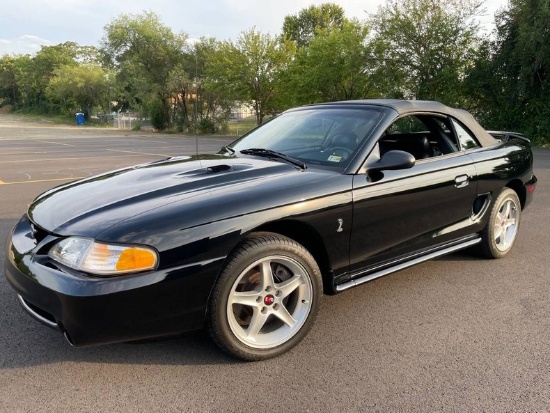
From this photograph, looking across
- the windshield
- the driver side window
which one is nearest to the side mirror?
the windshield

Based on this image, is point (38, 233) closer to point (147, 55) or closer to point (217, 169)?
point (217, 169)

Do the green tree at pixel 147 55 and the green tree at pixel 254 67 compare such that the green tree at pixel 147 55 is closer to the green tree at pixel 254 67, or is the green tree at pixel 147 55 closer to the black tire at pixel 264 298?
the green tree at pixel 254 67

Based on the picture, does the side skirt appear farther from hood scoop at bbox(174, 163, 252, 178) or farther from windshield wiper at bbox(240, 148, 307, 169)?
hood scoop at bbox(174, 163, 252, 178)

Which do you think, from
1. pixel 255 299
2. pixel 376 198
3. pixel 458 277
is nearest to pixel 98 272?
pixel 255 299

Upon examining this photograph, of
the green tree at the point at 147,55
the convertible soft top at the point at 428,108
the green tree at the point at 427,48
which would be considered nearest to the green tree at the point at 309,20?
the green tree at the point at 147,55

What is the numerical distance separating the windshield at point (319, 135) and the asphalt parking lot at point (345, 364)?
3.57 feet

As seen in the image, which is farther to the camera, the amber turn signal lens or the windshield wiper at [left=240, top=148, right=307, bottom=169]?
the windshield wiper at [left=240, top=148, right=307, bottom=169]

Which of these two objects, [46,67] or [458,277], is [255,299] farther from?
[46,67]

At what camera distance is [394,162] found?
2.96 m

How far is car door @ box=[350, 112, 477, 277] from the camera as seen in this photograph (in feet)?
9.70

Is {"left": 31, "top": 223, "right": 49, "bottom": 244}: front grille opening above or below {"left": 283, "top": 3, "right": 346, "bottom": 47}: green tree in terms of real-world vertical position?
below

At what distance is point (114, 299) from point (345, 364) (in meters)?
1.29

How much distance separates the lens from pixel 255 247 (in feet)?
8.01

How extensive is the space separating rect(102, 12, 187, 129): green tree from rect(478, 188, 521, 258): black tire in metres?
37.0
